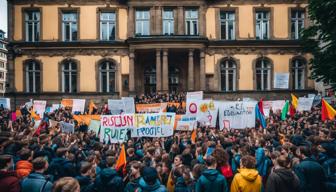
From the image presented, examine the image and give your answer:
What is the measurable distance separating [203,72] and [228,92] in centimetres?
287

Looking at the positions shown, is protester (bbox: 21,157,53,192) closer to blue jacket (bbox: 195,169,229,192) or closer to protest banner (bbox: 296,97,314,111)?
blue jacket (bbox: 195,169,229,192)

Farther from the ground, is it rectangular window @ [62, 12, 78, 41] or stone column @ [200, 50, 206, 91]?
rectangular window @ [62, 12, 78, 41]

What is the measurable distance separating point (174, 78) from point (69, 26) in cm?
1068

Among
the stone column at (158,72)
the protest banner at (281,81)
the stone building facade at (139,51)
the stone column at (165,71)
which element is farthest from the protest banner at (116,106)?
the protest banner at (281,81)

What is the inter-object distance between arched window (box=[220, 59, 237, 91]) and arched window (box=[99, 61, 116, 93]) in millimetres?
9782

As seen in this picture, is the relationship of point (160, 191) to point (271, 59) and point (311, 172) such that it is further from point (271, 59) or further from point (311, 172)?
point (271, 59)

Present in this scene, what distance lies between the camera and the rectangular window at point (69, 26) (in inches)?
1464

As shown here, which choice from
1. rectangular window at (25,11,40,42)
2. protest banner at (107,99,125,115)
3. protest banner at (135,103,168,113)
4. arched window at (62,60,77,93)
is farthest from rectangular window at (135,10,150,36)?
protest banner at (107,99,125,115)

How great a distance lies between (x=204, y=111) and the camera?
18312 millimetres

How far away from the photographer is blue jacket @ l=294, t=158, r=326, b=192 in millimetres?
7051

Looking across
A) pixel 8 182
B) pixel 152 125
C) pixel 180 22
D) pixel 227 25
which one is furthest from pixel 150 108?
pixel 8 182

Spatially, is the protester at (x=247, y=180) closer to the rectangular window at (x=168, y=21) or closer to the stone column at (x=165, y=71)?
the stone column at (x=165, y=71)

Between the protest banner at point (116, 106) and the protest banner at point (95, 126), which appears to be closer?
the protest banner at point (95, 126)

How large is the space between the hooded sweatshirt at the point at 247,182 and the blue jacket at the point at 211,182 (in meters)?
0.23
